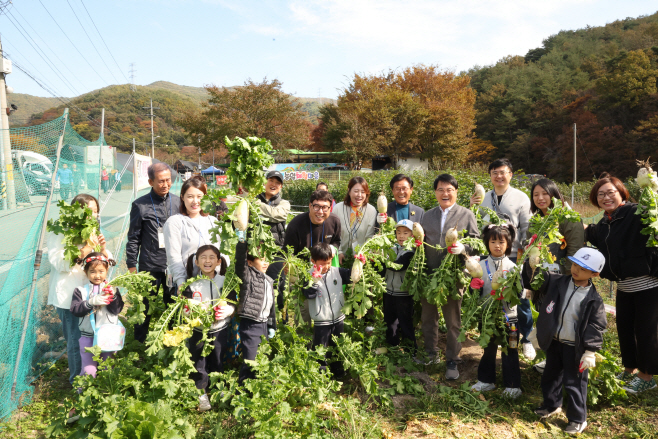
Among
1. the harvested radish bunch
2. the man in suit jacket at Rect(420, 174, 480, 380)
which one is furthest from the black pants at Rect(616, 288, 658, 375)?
the man in suit jacket at Rect(420, 174, 480, 380)

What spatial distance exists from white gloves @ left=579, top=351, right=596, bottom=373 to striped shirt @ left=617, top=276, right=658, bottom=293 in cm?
99

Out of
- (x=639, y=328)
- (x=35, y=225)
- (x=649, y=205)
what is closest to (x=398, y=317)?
(x=639, y=328)

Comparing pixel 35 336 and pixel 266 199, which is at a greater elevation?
pixel 266 199

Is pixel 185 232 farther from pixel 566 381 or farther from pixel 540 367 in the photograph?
pixel 540 367

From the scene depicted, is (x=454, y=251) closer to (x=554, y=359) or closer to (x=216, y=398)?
(x=554, y=359)

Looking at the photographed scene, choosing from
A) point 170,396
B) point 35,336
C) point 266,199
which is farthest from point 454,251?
point 35,336

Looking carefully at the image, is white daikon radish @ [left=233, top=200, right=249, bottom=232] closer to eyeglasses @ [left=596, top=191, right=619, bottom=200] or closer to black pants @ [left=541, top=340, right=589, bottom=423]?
black pants @ [left=541, top=340, right=589, bottom=423]

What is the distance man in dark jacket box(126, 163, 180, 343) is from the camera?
4148mm

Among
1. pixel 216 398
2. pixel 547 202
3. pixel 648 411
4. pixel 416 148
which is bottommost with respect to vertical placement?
pixel 648 411

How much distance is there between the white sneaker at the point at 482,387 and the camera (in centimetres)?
377

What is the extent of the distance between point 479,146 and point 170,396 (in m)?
39.5

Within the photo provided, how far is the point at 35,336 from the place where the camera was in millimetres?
4074

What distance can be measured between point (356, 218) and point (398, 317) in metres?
1.21

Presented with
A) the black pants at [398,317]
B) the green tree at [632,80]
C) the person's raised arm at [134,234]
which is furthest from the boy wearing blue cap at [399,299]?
the green tree at [632,80]
